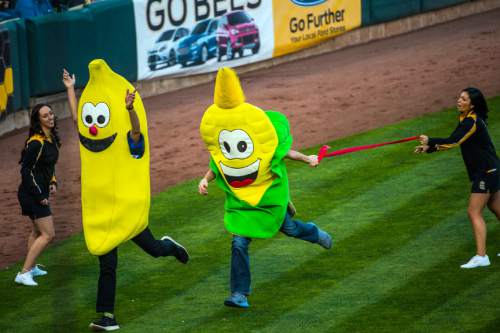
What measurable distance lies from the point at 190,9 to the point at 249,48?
1.46 metres

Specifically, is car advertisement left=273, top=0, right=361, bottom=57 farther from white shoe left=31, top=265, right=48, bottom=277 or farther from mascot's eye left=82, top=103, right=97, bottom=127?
mascot's eye left=82, top=103, right=97, bottom=127

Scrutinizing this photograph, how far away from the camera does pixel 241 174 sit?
8773 mm

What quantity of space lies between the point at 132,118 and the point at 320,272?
218cm

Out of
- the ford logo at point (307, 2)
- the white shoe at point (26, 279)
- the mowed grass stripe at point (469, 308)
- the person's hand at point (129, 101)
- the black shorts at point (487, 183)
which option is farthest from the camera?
the ford logo at point (307, 2)

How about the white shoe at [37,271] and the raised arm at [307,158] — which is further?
the white shoe at [37,271]

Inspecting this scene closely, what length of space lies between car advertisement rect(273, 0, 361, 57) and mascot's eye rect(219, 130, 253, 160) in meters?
10.5

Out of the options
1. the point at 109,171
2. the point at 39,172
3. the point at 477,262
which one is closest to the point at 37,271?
the point at 39,172

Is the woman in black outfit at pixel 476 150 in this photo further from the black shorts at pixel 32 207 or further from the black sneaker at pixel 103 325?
the black shorts at pixel 32 207

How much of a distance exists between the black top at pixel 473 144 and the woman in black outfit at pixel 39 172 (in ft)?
10.3

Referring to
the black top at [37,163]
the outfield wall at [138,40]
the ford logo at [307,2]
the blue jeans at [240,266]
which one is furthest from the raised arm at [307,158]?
the ford logo at [307,2]

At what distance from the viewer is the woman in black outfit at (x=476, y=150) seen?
914cm

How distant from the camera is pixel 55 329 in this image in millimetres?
8562

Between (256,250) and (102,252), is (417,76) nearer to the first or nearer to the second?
(256,250)

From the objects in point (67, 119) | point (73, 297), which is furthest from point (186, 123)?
point (73, 297)
